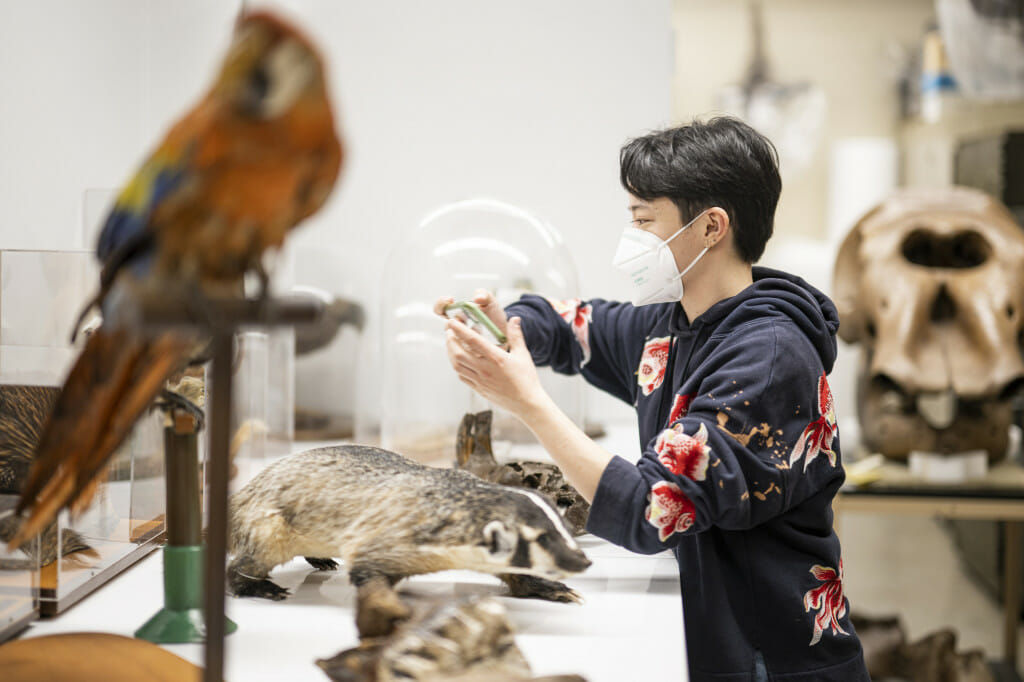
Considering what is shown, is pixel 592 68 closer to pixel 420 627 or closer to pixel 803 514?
pixel 803 514

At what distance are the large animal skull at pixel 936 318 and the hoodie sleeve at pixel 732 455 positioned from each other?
107cm

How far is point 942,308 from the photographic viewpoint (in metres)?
2.05

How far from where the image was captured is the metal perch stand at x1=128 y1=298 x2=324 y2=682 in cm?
55

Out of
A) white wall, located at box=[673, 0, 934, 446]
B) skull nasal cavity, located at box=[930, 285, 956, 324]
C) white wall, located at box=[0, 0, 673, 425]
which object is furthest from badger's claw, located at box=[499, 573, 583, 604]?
white wall, located at box=[673, 0, 934, 446]

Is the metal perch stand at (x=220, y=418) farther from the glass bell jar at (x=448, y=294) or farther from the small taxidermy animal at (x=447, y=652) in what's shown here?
the glass bell jar at (x=448, y=294)

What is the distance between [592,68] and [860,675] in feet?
4.57

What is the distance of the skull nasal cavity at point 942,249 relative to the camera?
2084mm

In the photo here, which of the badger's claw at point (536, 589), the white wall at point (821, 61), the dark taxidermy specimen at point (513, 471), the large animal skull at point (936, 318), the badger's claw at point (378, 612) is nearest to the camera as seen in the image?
the badger's claw at point (378, 612)

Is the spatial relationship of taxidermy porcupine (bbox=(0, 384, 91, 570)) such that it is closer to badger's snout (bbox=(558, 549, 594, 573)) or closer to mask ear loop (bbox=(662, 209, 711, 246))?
badger's snout (bbox=(558, 549, 594, 573))

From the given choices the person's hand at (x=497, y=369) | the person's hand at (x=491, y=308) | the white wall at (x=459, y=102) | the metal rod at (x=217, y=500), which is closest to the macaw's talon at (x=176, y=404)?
the metal rod at (x=217, y=500)

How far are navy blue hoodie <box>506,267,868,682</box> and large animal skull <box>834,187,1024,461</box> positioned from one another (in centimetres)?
95

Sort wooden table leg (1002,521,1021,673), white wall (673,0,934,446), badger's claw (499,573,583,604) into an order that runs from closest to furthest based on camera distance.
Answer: badger's claw (499,573,583,604), wooden table leg (1002,521,1021,673), white wall (673,0,934,446)

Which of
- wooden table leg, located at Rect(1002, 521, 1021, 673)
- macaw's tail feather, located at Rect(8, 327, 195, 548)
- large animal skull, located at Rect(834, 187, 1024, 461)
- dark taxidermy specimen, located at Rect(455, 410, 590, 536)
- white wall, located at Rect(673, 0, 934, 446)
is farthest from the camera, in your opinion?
white wall, located at Rect(673, 0, 934, 446)

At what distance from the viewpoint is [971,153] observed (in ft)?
11.3
